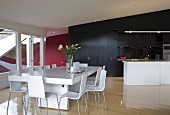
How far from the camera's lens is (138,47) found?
9188 mm

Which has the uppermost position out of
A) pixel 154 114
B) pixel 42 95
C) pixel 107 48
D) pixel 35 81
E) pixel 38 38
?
pixel 38 38

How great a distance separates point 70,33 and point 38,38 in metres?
1.68

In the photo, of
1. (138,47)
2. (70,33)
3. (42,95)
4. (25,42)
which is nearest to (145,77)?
(138,47)

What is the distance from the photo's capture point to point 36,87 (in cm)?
317

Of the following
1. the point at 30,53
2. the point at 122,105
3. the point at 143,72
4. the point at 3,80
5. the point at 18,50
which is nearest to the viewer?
the point at 122,105

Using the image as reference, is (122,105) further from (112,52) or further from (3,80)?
(112,52)

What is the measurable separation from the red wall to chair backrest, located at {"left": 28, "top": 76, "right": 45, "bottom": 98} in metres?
8.73

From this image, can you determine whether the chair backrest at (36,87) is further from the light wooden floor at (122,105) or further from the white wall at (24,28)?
the white wall at (24,28)

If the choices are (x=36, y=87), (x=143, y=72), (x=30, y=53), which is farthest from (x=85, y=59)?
(x=36, y=87)

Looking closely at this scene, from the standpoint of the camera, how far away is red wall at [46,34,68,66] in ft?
39.2

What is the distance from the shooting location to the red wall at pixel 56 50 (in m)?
11.9

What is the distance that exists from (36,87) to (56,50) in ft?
29.3

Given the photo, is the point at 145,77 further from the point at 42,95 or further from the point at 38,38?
the point at 38,38

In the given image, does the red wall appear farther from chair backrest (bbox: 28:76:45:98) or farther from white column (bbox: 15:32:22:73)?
chair backrest (bbox: 28:76:45:98)
